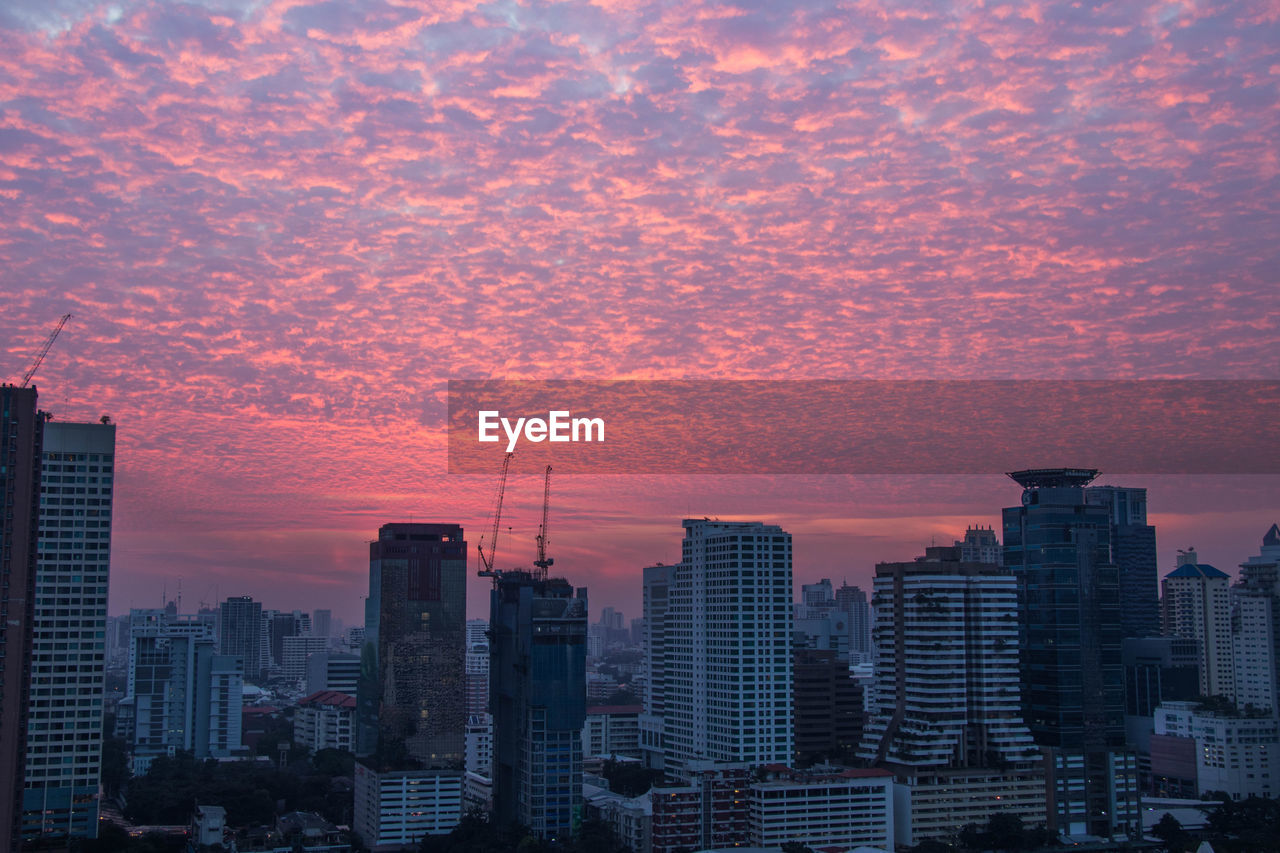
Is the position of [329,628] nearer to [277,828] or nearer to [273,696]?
[273,696]

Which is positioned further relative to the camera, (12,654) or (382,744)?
(382,744)

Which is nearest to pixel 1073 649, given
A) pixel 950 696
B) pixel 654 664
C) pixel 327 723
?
pixel 950 696

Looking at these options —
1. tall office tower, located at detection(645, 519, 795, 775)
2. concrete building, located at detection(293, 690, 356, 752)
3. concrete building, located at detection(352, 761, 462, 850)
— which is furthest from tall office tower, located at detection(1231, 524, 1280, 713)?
concrete building, located at detection(293, 690, 356, 752)

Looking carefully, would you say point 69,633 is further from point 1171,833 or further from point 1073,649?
point 1171,833

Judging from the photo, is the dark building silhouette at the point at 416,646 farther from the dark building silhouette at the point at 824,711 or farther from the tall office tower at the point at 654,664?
the dark building silhouette at the point at 824,711

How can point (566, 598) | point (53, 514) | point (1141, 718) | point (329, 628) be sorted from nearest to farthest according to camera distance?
1. point (53, 514)
2. point (566, 598)
3. point (1141, 718)
4. point (329, 628)

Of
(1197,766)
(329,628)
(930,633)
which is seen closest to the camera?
(930,633)

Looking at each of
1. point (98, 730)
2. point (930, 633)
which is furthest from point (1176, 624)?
point (98, 730)

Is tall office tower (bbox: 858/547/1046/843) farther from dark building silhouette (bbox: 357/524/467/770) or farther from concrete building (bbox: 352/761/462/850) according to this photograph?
dark building silhouette (bbox: 357/524/467/770)
